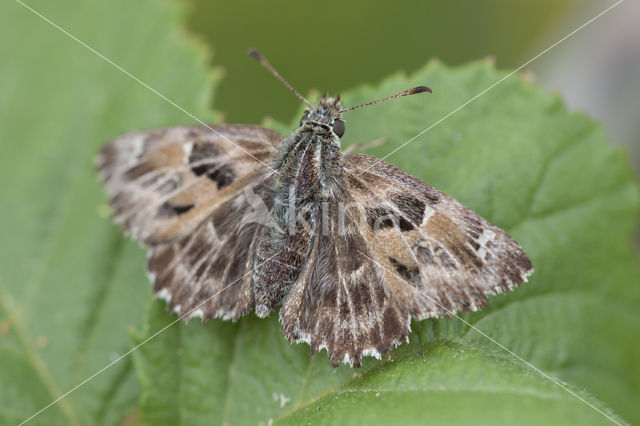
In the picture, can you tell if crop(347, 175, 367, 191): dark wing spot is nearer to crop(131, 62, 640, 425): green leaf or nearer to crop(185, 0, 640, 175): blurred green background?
crop(131, 62, 640, 425): green leaf

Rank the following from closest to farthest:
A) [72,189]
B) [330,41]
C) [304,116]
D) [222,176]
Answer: [304,116] < [222,176] < [72,189] < [330,41]

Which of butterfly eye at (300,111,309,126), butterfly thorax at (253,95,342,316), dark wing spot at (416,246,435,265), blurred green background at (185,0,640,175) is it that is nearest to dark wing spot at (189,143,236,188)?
butterfly thorax at (253,95,342,316)

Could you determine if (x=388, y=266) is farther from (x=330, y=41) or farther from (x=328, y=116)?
(x=330, y=41)

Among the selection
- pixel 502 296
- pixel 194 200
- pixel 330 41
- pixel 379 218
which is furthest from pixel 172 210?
pixel 330 41

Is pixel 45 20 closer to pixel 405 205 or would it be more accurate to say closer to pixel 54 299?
pixel 54 299

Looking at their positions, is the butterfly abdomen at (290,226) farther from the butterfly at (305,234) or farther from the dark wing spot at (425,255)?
the dark wing spot at (425,255)

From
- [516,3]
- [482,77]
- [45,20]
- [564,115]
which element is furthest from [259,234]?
[516,3]
